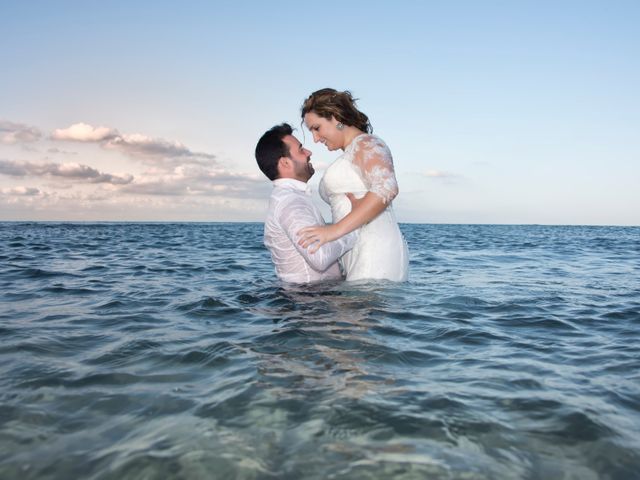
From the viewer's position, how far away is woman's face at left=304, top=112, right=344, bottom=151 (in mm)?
5918

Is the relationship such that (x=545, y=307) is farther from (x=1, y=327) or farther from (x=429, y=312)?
(x=1, y=327)

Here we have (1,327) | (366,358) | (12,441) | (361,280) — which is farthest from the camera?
(361,280)

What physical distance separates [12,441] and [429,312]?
160 inches

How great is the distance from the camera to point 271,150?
19.8ft

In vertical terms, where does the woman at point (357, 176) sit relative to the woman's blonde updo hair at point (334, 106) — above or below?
below

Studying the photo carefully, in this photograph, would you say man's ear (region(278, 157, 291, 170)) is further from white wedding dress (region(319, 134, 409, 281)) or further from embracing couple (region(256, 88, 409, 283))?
white wedding dress (region(319, 134, 409, 281))

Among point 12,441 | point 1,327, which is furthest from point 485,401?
point 1,327

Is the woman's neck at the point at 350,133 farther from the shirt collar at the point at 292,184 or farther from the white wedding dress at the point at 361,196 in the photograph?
the shirt collar at the point at 292,184

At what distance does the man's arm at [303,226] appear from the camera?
5559 mm

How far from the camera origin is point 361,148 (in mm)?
5672

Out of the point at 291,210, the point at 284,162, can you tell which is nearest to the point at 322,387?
the point at 291,210

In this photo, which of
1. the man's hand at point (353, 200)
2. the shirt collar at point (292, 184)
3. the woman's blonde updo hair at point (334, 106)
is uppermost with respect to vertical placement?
the woman's blonde updo hair at point (334, 106)

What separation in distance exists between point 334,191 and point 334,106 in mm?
944

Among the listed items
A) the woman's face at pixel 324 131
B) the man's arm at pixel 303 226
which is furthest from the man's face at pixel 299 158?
the man's arm at pixel 303 226
